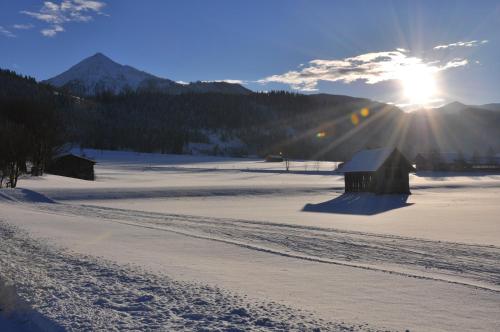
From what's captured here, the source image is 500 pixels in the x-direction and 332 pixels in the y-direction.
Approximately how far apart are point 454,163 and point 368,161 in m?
67.6

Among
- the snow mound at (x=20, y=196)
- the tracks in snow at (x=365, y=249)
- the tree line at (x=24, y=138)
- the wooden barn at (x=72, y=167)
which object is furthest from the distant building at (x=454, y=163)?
the tracks in snow at (x=365, y=249)

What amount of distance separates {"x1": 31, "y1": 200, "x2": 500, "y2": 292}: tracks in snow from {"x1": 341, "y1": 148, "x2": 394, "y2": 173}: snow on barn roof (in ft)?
85.0

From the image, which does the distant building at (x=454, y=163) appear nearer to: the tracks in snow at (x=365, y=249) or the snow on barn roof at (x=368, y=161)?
the snow on barn roof at (x=368, y=161)

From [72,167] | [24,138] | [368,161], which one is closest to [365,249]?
[368,161]

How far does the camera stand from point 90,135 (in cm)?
18050

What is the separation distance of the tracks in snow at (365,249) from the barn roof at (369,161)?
85.0 feet

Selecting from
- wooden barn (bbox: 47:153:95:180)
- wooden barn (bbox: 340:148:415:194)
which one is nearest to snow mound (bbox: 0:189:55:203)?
wooden barn (bbox: 340:148:415:194)

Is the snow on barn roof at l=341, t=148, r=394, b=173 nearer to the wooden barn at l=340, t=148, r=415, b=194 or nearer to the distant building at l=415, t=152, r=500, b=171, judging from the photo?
the wooden barn at l=340, t=148, r=415, b=194

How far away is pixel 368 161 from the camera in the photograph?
146 feet

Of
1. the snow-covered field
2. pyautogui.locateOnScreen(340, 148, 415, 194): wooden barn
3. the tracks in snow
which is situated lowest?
the tracks in snow

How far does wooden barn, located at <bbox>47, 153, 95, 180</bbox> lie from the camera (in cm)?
6088

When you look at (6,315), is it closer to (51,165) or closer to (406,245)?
(406,245)

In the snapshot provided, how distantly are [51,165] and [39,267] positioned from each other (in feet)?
184

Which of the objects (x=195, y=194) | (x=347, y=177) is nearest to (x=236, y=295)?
(x=195, y=194)
